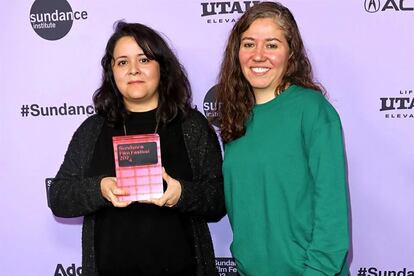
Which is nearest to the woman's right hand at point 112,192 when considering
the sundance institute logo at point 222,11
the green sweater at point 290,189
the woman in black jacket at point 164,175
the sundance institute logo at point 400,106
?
the woman in black jacket at point 164,175

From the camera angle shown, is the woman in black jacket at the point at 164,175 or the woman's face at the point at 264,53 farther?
the woman in black jacket at the point at 164,175

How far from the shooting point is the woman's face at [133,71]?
4.32ft

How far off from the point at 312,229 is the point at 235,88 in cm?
46

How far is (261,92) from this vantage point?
1271 mm

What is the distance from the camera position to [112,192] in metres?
1.26

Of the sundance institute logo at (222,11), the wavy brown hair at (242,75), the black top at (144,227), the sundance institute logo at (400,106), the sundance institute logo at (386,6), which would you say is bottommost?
the black top at (144,227)

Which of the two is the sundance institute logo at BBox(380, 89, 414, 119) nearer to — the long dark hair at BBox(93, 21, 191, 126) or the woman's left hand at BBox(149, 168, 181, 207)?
the long dark hair at BBox(93, 21, 191, 126)

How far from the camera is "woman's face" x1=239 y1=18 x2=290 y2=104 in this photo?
1194 millimetres

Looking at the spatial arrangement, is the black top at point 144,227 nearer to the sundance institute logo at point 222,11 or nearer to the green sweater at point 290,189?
the green sweater at point 290,189

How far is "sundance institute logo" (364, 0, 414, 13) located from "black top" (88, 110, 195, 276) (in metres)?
0.78

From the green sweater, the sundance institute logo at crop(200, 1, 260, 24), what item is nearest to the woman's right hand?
the green sweater

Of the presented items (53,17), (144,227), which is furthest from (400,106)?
(53,17)

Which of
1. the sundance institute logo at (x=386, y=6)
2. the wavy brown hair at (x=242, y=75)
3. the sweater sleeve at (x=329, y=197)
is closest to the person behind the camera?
the sweater sleeve at (x=329, y=197)

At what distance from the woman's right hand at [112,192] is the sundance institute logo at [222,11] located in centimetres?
73
